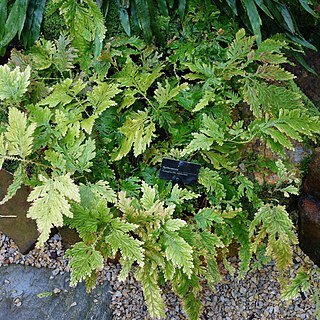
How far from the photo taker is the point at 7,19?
232 centimetres

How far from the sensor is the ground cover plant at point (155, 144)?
1753 mm

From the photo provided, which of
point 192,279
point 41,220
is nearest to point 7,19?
point 41,220

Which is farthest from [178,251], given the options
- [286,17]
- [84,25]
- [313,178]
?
[286,17]

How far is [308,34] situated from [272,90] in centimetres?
108

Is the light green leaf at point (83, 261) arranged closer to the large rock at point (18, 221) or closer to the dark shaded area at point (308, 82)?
the large rock at point (18, 221)

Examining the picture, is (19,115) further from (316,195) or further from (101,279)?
(316,195)

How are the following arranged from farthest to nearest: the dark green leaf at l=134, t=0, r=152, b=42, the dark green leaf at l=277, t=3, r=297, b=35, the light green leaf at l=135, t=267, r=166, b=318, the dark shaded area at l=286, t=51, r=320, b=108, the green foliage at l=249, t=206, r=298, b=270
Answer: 1. the dark shaded area at l=286, t=51, r=320, b=108
2. the dark green leaf at l=277, t=3, r=297, b=35
3. the dark green leaf at l=134, t=0, r=152, b=42
4. the green foliage at l=249, t=206, r=298, b=270
5. the light green leaf at l=135, t=267, r=166, b=318

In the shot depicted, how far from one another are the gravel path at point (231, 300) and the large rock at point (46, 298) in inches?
2.1

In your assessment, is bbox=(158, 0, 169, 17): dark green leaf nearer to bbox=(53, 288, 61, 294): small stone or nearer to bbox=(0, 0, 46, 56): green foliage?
bbox=(0, 0, 46, 56): green foliage

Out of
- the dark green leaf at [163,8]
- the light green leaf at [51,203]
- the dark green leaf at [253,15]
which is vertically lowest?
the light green leaf at [51,203]

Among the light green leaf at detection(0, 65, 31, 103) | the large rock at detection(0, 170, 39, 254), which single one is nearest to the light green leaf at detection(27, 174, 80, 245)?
the light green leaf at detection(0, 65, 31, 103)

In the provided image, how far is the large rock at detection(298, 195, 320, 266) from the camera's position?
2.13m

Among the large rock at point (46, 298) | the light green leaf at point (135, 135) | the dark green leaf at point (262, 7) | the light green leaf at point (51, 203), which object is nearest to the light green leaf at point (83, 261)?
the light green leaf at point (51, 203)

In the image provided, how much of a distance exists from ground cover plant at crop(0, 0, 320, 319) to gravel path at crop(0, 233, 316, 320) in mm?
167
